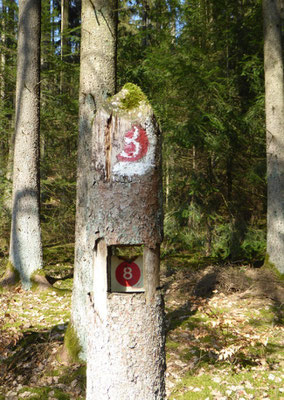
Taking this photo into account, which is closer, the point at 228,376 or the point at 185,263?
the point at 228,376

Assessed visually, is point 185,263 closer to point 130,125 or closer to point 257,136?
point 257,136

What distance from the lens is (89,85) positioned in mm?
4371

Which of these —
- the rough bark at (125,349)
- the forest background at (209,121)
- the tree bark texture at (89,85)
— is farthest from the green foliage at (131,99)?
the forest background at (209,121)

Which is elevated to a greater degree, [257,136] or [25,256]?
[257,136]

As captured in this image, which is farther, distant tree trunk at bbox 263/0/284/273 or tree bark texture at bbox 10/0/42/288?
tree bark texture at bbox 10/0/42/288

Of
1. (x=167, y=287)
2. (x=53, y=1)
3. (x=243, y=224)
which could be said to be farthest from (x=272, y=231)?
(x=53, y=1)

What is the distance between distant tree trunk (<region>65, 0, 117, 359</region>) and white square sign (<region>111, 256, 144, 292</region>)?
2.05 meters

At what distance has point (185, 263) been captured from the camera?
382 inches

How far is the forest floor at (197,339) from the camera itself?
386 centimetres

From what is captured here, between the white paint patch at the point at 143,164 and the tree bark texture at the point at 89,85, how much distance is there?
212cm

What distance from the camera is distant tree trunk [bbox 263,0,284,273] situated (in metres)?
7.16

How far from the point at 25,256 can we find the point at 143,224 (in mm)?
5939

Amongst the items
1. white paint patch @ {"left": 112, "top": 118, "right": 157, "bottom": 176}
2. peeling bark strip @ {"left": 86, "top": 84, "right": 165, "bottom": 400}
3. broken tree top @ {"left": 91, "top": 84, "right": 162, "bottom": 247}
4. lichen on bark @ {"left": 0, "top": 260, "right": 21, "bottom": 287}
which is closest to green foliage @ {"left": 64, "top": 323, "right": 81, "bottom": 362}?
peeling bark strip @ {"left": 86, "top": 84, "right": 165, "bottom": 400}

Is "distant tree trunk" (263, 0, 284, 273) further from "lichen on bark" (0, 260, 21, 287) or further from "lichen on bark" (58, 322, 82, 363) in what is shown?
"lichen on bark" (0, 260, 21, 287)
